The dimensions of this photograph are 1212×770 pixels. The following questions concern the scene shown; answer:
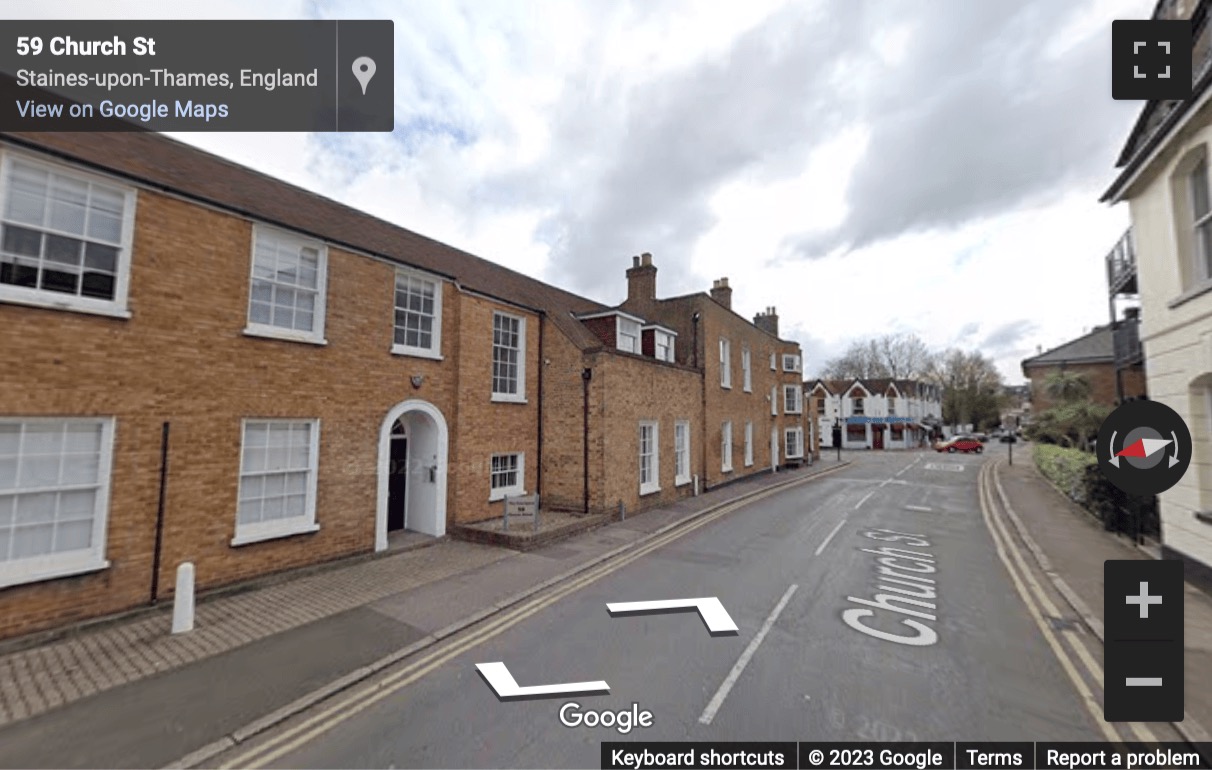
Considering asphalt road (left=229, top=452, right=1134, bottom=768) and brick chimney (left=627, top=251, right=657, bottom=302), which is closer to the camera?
asphalt road (left=229, top=452, right=1134, bottom=768)

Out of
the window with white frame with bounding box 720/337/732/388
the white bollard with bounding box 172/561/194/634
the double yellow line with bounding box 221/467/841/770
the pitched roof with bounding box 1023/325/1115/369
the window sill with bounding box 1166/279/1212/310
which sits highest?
the pitched roof with bounding box 1023/325/1115/369

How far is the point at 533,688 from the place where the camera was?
490cm

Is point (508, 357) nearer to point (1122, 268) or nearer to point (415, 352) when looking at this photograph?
point (415, 352)

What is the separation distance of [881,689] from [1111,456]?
3.50m

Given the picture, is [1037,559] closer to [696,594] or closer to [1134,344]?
[696,594]

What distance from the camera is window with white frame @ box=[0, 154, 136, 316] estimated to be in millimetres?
5906

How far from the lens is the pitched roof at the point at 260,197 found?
6.75 m

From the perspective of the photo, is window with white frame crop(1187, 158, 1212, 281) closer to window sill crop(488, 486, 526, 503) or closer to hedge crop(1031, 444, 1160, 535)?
hedge crop(1031, 444, 1160, 535)

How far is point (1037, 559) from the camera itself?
944 centimetres

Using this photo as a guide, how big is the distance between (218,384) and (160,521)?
2.08 meters

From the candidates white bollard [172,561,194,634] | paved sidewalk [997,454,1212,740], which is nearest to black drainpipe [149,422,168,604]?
white bollard [172,561,194,634]

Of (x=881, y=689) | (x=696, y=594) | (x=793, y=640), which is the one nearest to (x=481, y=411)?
(x=696, y=594)

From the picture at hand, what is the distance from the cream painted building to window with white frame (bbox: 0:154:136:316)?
1501 cm

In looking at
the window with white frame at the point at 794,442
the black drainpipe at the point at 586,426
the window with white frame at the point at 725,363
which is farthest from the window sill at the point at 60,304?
the window with white frame at the point at 794,442
